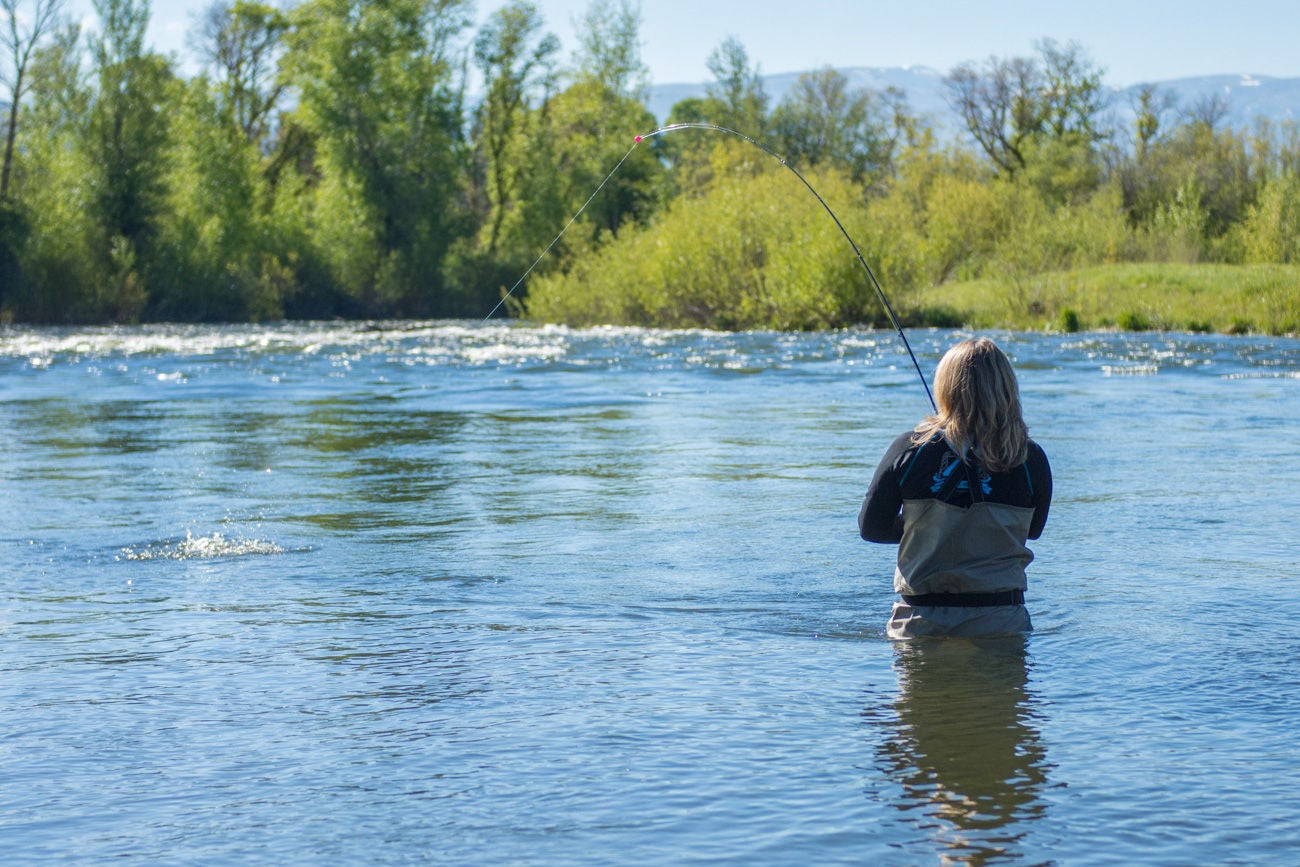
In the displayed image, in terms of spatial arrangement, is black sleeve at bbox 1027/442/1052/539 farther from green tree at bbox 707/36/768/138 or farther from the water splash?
green tree at bbox 707/36/768/138

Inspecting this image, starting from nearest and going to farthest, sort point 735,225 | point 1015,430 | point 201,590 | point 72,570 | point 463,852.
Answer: point 463,852 < point 1015,430 < point 201,590 < point 72,570 < point 735,225

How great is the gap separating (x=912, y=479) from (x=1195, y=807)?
1517 millimetres

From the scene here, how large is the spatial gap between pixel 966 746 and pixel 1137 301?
30.3 meters

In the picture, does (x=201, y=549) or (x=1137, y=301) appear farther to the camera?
(x=1137, y=301)

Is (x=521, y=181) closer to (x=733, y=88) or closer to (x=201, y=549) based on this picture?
(x=733, y=88)

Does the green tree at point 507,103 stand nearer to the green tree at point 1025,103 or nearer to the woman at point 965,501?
the green tree at point 1025,103

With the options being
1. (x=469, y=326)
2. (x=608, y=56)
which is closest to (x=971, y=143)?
(x=608, y=56)

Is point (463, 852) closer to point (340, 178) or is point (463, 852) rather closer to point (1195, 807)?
point (1195, 807)

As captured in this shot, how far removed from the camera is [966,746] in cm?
477

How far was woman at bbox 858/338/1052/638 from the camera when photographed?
16.8 feet

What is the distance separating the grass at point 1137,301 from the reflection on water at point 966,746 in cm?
2607

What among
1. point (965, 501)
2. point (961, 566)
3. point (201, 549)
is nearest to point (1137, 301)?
point (201, 549)

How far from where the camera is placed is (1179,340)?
92.8 feet

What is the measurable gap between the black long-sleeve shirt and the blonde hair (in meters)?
0.05
